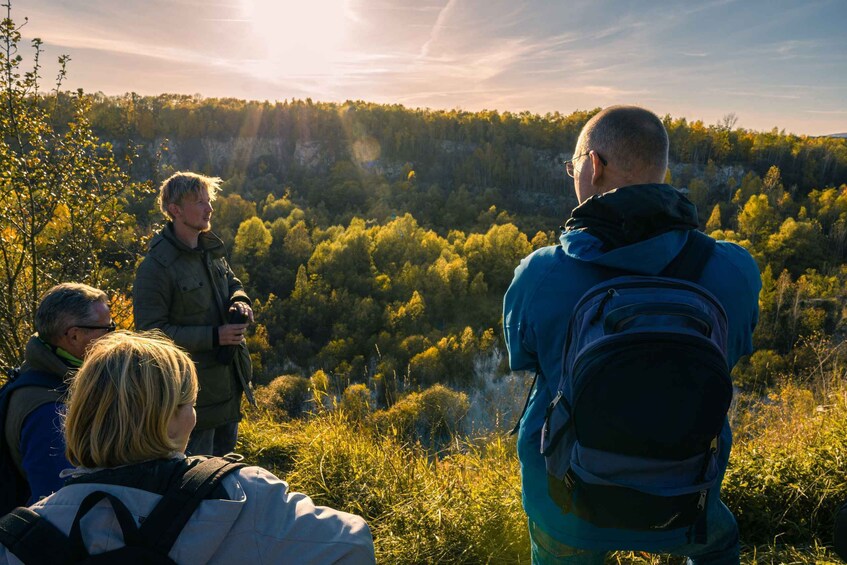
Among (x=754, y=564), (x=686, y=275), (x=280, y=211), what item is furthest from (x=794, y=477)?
(x=280, y=211)

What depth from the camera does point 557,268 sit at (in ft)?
4.27

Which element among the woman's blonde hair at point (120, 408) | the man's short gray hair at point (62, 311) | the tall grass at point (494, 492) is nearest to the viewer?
the woman's blonde hair at point (120, 408)

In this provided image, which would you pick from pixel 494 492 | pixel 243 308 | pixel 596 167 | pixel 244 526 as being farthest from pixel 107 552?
pixel 494 492

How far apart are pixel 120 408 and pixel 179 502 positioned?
0.90ft

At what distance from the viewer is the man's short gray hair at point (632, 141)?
4.41 ft

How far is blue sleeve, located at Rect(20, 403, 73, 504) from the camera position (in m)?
1.50

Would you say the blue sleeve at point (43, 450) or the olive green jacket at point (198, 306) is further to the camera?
the olive green jacket at point (198, 306)

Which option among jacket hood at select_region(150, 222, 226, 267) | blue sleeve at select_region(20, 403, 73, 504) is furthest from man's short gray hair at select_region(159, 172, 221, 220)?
blue sleeve at select_region(20, 403, 73, 504)

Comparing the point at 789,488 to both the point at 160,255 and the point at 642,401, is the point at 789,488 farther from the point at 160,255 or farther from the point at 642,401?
the point at 160,255

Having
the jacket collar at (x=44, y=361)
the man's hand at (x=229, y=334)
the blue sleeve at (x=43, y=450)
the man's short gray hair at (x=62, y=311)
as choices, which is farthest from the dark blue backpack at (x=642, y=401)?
the man's hand at (x=229, y=334)

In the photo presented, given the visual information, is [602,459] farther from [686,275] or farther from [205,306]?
[205,306]

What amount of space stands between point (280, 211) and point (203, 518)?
64.6 meters

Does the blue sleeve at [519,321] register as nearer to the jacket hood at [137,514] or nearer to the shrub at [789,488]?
the jacket hood at [137,514]

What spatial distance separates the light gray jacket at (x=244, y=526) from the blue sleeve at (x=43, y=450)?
0.58 m
